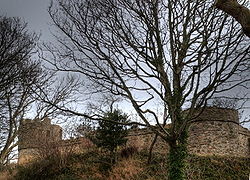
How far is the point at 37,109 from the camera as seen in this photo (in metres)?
14.8

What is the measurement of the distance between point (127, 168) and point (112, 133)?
7.46 ft

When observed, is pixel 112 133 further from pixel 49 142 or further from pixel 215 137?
pixel 215 137

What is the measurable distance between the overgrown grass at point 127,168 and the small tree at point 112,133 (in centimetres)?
61

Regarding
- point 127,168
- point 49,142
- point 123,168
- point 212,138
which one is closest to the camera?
point 127,168

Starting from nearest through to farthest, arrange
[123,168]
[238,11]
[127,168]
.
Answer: [238,11] → [127,168] → [123,168]

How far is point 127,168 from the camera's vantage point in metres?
13.2

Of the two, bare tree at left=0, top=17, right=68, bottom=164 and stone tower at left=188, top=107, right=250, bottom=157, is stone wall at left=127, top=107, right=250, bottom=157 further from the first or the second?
bare tree at left=0, top=17, right=68, bottom=164

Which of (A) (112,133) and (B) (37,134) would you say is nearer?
(A) (112,133)

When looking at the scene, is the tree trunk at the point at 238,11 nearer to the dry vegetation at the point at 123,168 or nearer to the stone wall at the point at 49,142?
the dry vegetation at the point at 123,168

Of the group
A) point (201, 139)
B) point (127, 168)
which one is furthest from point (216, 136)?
point (127, 168)

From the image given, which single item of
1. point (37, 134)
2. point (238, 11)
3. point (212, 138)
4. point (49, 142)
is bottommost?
point (212, 138)

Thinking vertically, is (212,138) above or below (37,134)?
below

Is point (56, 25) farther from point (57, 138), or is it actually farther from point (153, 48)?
point (57, 138)

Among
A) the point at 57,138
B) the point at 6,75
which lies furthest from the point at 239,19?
the point at 57,138
